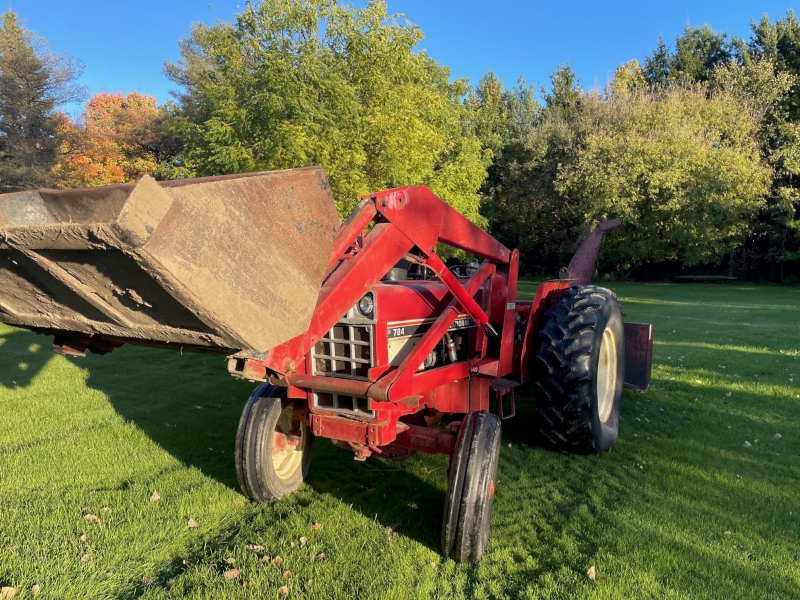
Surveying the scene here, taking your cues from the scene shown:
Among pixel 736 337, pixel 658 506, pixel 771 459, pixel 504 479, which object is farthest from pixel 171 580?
pixel 736 337

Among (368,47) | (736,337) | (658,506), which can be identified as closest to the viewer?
(658,506)

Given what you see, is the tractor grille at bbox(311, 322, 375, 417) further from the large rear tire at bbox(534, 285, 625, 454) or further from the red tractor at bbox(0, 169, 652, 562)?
the large rear tire at bbox(534, 285, 625, 454)

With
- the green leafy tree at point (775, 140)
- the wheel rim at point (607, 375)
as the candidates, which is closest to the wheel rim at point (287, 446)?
the wheel rim at point (607, 375)

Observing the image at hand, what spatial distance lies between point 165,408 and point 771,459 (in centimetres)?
623

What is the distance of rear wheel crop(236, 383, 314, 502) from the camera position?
399cm

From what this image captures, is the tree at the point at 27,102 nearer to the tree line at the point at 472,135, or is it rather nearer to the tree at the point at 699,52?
the tree line at the point at 472,135

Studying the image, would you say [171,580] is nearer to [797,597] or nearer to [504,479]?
[504,479]

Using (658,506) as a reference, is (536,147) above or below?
above

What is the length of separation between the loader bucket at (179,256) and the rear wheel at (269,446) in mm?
1266

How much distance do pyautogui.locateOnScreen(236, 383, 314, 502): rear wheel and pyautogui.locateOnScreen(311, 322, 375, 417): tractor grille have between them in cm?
70

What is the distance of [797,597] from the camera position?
120 inches

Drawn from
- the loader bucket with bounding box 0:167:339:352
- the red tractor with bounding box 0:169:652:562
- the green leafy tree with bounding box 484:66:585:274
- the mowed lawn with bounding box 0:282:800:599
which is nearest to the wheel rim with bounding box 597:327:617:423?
the red tractor with bounding box 0:169:652:562

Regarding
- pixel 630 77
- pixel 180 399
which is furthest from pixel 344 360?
pixel 630 77

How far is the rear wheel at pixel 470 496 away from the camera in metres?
3.27
